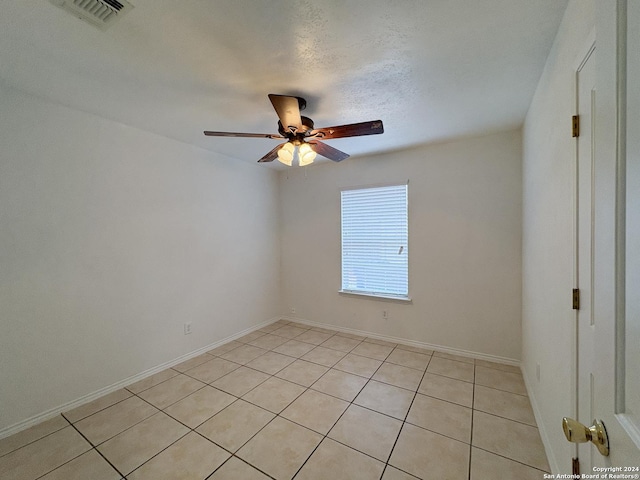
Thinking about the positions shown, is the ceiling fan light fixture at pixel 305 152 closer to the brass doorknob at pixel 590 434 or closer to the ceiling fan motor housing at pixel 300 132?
the ceiling fan motor housing at pixel 300 132

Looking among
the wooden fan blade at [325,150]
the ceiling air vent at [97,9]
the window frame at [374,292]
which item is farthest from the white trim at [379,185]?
the ceiling air vent at [97,9]

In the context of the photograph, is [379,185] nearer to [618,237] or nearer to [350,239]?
[350,239]

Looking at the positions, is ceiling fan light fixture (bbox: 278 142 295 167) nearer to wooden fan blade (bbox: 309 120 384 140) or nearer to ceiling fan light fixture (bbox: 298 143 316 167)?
ceiling fan light fixture (bbox: 298 143 316 167)

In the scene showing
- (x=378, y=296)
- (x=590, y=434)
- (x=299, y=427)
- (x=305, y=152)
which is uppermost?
(x=305, y=152)

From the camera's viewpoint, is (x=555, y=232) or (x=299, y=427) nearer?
(x=555, y=232)

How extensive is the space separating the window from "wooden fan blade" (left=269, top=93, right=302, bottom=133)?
187 cm

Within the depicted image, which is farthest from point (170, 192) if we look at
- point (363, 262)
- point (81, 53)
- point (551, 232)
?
point (551, 232)

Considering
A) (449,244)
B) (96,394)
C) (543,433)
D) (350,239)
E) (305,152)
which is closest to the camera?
(543,433)

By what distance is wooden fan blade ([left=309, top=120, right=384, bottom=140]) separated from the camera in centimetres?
181

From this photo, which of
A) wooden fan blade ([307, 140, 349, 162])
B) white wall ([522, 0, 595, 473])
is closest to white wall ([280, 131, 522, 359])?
white wall ([522, 0, 595, 473])

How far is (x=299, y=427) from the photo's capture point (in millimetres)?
1892

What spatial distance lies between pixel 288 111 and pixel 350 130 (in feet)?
1.55

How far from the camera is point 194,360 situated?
2977 millimetres

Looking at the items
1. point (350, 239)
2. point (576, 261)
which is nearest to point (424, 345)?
point (350, 239)
